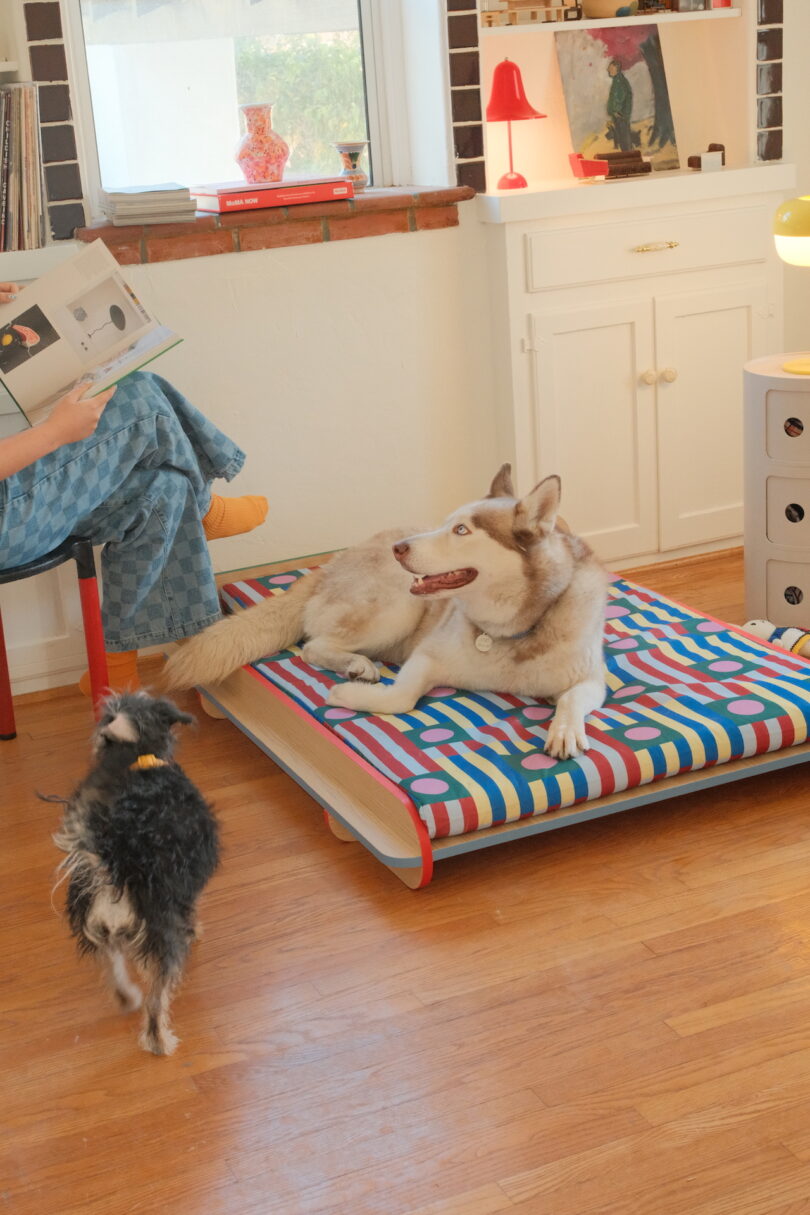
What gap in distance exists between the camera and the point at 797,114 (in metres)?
3.81

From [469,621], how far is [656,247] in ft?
5.02

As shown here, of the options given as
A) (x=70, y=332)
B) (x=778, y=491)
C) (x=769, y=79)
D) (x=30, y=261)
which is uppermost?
(x=769, y=79)

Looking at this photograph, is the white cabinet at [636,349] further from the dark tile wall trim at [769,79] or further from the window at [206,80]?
the window at [206,80]

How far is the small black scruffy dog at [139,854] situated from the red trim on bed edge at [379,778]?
39 cm

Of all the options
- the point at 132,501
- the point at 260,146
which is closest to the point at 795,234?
the point at 260,146

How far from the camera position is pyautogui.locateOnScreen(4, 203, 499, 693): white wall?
329 cm

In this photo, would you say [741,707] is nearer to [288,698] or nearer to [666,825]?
[666,825]

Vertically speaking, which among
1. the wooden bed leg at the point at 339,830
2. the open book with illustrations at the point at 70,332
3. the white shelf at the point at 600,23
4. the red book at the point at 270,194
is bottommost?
the wooden bed leg at the point at 339,830

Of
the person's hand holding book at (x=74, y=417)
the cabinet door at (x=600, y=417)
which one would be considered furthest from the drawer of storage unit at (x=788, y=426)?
the person's hand holding book at (x=74, y=417)

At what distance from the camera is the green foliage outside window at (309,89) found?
3.49 metres

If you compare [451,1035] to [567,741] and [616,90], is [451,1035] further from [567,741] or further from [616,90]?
[616,90]

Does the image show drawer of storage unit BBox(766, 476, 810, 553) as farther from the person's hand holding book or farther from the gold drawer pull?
the person's hand holding book

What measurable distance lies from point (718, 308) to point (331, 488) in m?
1.21

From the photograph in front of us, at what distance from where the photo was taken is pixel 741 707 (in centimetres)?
248
